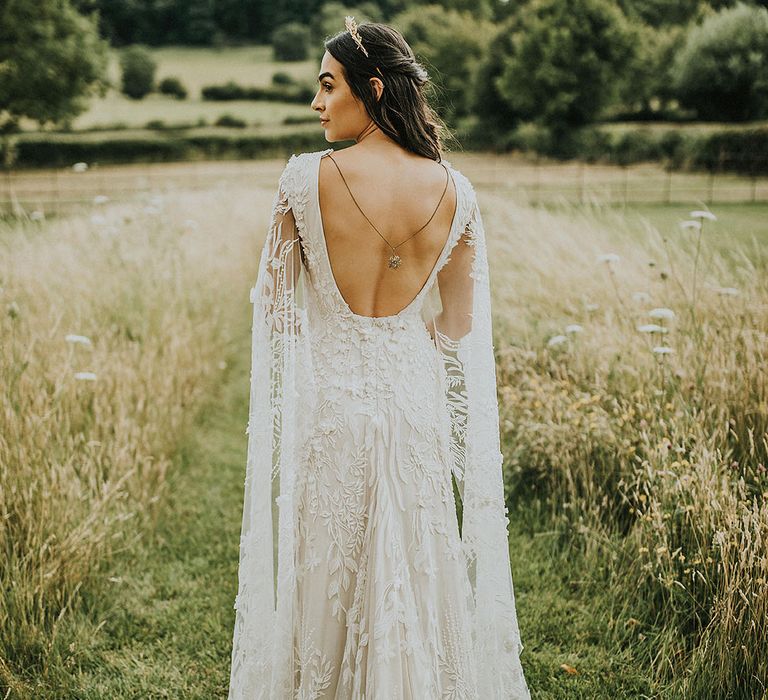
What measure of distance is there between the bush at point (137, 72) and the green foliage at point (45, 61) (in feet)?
43.7

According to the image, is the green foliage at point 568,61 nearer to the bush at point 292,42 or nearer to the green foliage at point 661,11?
the green foliage at point 661,11

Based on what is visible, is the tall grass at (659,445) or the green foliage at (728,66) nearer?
the tall grass at (659,445)

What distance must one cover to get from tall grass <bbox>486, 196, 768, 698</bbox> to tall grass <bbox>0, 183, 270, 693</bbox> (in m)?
2.37

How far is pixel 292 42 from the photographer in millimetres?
43875

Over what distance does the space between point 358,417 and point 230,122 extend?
3680 cm

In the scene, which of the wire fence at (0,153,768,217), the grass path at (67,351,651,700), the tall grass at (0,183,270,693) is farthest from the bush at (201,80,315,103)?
the grass path at (67,351,651,700)

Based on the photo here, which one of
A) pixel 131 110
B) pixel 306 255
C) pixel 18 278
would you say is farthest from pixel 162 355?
pixel 131 110

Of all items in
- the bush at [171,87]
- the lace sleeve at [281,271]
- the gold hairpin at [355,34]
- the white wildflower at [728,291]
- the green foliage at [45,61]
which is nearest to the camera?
the gold hairpin at [355,34]

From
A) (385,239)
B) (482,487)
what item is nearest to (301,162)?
(385,239)

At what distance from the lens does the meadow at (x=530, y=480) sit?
10.1 ft

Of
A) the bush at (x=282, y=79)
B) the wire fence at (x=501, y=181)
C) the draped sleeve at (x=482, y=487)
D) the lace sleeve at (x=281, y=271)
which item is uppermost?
the bush at (x=282, y=79)

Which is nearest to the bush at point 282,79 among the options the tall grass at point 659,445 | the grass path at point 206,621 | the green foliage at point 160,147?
the green foliage at point 160,147

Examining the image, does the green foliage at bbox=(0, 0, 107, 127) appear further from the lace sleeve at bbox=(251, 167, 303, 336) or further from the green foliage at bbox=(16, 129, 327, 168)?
the lace sleeve at bbox=(251, 167, 303, 336)

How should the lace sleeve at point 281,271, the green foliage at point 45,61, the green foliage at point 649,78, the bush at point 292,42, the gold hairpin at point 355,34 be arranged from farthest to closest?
the bush at point 292,42 < the green foliage at point 649,78 < the green foliage at point 45,61 < the lace sleeve at point 281,271 < the gold hairpin at point 355,34
